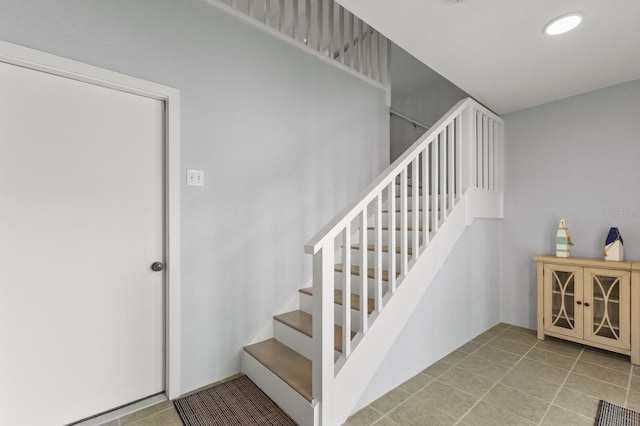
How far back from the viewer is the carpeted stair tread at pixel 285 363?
175 cm

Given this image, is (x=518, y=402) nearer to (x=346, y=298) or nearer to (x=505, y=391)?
(x=505, y=391)

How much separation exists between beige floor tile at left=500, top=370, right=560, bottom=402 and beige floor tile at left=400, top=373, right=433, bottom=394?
52cm

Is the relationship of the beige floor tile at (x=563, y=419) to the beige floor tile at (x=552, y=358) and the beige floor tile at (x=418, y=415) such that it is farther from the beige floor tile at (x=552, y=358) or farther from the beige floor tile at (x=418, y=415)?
the beige floor tile at (x=552, y=358)

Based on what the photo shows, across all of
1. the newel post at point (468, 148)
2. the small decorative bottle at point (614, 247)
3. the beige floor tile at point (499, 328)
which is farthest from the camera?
the beige floor tile at point (499, 328)

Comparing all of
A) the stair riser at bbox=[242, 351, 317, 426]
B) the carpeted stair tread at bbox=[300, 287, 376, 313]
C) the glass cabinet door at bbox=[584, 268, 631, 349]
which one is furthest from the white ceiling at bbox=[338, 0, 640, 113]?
the stair riser at bbox=[242, 351, 317, 426]

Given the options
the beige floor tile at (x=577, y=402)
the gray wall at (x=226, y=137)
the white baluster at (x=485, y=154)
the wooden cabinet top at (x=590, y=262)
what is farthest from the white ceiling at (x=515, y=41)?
the beige floor tile at (x=577, y=402)

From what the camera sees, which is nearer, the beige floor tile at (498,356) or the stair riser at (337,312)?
the stair riser at (337,312)

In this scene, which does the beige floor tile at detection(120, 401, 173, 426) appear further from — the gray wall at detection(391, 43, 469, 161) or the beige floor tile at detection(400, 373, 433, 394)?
the gray wall at detection(391, 43, 469, 161)

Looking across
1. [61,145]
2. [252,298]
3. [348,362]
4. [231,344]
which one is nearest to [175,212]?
[61,145]

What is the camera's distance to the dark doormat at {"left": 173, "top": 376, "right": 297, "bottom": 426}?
5.67 ft

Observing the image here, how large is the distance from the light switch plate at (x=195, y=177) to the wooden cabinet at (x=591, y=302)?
301 cm

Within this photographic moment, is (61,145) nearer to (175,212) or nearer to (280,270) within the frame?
(175,212)

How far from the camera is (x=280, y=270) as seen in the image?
252 cm


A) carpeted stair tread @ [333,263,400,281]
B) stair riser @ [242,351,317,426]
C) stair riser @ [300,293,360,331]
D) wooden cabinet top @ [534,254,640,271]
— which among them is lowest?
stair riser @ [242,351,317,426]
